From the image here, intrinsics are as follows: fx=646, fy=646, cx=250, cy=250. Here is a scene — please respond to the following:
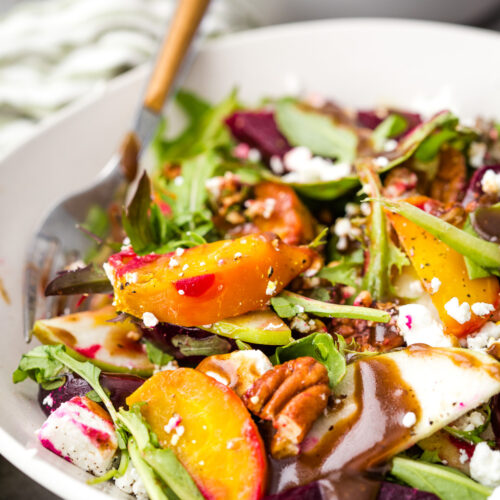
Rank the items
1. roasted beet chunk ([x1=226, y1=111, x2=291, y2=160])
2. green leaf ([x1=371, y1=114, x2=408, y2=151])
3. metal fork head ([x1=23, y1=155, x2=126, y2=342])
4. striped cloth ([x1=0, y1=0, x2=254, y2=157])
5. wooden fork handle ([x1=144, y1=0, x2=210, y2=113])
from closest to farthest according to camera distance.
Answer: metal fork head ([x1=23, y1=155, x2=126, y2=342])
green leaf ([x1=371, y1=114, x2=408, y2=151])
roasted beet chunk ([x1=226, y1=111, x2=291, y2=160])
wooden fork handle ([x1=144, y1=0, x2=210, y2=113])
striped cloth ([x1=0, y1=0, x2=254, y2=157])

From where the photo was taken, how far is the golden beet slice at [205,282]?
6.17ft

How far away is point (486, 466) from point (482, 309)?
442 mm

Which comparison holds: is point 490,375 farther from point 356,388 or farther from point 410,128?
point 410,128

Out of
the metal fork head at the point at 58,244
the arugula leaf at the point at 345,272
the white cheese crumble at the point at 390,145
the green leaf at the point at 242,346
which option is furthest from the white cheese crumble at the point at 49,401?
the white cheese crumble at the point at 390,145

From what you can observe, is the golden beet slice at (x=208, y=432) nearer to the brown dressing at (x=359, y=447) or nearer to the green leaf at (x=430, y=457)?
the brown dressing at (x=359, y=447)

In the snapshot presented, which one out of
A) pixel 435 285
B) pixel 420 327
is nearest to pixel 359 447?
pixel 420 327

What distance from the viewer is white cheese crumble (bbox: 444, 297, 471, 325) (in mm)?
1843

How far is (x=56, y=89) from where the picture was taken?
351cm

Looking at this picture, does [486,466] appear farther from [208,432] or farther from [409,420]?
[208,432]

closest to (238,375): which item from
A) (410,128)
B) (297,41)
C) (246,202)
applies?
(246,202)

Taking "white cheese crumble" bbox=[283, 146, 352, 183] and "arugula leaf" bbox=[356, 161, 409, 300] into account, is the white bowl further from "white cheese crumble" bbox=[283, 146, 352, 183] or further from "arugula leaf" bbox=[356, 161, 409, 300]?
"arugula leaf" bbox=[356, 161, 409, 300]

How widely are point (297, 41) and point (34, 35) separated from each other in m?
1.57

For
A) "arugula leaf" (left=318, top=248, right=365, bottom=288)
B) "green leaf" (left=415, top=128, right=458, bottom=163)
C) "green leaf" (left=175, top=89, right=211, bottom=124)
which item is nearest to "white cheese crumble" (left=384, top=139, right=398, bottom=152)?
"green leaf" (left=415, top=128, right=458, bottom=163)

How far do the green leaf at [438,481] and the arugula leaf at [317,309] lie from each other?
425 mm
